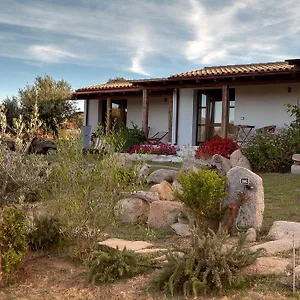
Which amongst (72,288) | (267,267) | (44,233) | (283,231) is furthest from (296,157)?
(72,288)

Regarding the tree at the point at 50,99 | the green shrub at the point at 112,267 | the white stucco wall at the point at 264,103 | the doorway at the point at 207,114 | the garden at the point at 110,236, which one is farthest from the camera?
the tree at the point at 50,99

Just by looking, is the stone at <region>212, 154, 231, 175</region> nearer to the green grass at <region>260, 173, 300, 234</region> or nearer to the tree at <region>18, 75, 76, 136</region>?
the green grass at <region>260, 173, 300, 234</region>

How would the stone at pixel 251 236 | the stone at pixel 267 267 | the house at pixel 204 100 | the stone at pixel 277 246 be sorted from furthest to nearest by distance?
the house at pixel 204 100
the stone at pixel 251 236
the stone at pixel 277 246
the stone at pixel 267 267

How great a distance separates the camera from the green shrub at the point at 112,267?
3.83 meters

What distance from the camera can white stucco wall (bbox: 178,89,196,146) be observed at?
16094 mm

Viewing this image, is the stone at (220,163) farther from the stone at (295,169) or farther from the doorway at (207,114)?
the doorway at (207,114)

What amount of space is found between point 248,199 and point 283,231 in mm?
618

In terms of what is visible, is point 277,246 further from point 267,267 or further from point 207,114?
point 207,114

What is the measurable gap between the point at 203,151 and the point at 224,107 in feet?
7.98

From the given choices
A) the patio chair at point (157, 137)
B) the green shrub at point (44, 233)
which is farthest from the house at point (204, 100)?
the green shrub at point (44, 233)

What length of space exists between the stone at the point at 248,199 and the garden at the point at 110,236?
0.04 feet

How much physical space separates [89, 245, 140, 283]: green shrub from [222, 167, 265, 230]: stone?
1999mm

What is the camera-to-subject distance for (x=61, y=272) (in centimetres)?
429

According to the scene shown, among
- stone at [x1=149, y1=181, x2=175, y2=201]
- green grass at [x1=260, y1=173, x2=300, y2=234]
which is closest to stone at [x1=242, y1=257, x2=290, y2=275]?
green grass at [x1=260, y1=173, x2=300, y2=234]
